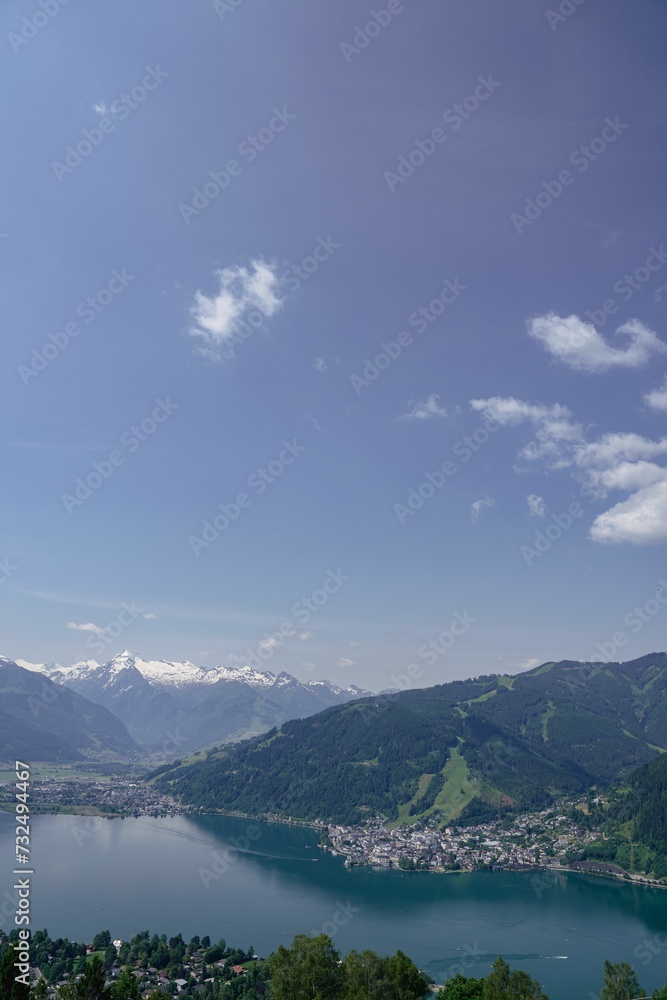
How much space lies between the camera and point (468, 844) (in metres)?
113

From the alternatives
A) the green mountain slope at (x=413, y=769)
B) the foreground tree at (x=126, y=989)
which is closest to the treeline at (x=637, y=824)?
the green mountain slope at (x=413, y=769)

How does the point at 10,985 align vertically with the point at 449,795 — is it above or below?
above

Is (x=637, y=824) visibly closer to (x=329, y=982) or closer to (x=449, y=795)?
(x=449, y=795)

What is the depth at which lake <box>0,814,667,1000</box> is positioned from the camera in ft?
189

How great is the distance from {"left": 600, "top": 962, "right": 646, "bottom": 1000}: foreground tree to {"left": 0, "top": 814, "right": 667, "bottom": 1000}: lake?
11010 mm

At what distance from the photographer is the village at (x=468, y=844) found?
101875mm

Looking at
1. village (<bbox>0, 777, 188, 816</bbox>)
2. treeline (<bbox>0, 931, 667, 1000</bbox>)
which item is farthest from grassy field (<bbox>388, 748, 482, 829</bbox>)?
treeline (<bbox>0, 931, 667, 1000</bbox>)

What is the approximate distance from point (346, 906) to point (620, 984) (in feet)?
149

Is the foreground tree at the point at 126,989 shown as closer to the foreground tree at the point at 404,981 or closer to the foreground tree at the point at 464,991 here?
the foreground tree at the point at 404,981

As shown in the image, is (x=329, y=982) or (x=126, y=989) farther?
(x=329, y=982)

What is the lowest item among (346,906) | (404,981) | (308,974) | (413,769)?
(413,769)

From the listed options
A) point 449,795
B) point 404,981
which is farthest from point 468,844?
point 404,981

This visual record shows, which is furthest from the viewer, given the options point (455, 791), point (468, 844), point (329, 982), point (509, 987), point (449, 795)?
point (455, 791)

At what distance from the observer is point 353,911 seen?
7238cm
